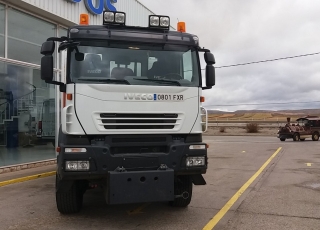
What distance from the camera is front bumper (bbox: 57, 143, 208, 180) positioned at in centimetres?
459

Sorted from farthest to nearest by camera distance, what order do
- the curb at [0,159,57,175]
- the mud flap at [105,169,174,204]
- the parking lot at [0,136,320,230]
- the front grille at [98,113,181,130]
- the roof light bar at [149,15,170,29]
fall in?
the curb at [0,159,57,175]
the roof light bar at [149,15,170,29]
the parking lot at [0,136,320,230]
the front grille at [98,113,181,130]
the mud flap at [105,169,174,204]

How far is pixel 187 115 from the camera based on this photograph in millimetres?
5117

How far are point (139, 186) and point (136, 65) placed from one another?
1849 millimetres

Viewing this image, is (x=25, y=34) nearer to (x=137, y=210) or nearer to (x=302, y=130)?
(x=137, y=210)

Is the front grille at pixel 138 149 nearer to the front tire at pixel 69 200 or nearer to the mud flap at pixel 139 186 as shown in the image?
the mud flap at pixel 139 186

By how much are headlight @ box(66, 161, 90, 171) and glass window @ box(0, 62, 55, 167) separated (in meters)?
6.10

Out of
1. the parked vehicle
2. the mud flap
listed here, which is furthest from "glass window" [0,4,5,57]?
the parked vehicle

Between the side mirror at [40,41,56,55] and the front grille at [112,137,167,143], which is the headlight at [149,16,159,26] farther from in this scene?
the front grille at [112,137,167,143]

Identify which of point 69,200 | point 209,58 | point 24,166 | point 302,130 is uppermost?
point 209,58

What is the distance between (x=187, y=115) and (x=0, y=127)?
267 inches

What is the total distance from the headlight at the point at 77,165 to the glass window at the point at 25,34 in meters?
6.74

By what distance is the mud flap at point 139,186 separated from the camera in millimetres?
4523

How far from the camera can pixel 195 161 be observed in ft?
16.5

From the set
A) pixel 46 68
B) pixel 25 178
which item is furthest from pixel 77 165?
pixel 25 178
